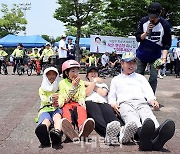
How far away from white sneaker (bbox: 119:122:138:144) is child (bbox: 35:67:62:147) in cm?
82

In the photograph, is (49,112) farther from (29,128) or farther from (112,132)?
(112,132)

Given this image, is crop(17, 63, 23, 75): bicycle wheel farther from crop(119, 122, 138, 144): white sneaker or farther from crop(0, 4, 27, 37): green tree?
crop(0, 4, 27, 37): green tree

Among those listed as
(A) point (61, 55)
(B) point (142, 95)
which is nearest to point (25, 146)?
(B) point (142, 95)

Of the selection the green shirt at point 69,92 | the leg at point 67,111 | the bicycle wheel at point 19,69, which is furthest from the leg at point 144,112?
the bicycle wheel at point 19,69

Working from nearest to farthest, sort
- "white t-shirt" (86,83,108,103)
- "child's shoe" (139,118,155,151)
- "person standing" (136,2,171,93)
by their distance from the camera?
1. "child's shoe" (139,118,155,151)
2. "white t-shirt" (86,83,108,103)
3. "person standing" (136,2,171,93)

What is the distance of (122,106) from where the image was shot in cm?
519

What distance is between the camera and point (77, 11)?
2911 cm

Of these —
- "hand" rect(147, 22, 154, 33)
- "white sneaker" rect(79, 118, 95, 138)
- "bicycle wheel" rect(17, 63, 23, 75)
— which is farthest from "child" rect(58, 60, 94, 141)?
"bicycle wheel" rect(17, 63, 23, 75)

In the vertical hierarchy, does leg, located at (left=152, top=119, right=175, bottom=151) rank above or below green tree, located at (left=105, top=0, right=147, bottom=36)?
below

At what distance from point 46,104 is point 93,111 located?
73 cm

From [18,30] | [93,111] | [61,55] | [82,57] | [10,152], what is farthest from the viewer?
[18,30]

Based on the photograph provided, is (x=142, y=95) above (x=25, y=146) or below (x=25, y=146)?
above

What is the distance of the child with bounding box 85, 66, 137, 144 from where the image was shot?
4473 millimetres

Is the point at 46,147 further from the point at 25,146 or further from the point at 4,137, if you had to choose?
the point at 4,137
